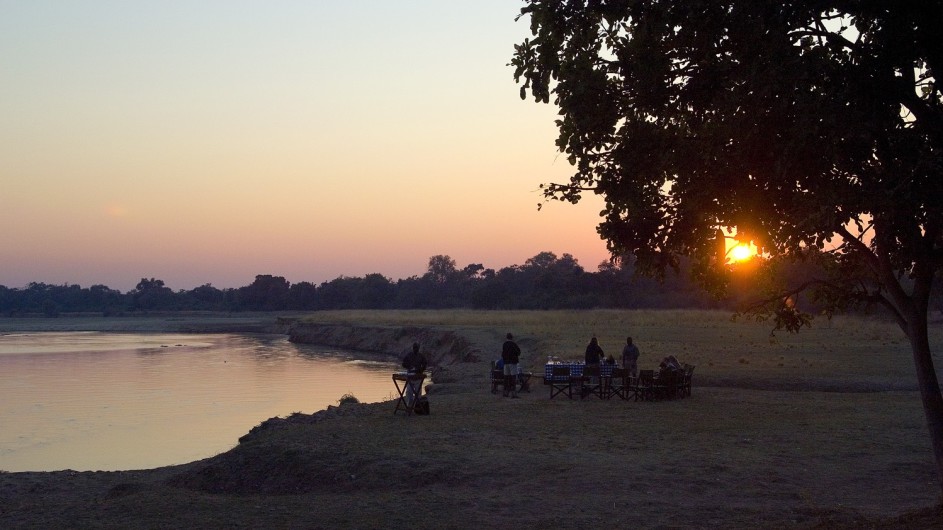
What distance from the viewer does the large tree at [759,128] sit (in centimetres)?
836

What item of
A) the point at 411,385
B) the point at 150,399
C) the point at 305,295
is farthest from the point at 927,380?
the point at 305,295

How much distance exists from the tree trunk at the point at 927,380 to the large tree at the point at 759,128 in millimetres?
22

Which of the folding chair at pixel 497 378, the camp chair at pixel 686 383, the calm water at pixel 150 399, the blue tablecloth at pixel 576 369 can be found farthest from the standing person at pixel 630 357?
the calm water at pixel 150 399

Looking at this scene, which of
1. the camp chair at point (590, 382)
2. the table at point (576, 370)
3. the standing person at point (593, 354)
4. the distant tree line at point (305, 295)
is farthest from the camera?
the distant tree line at point (305, 295)

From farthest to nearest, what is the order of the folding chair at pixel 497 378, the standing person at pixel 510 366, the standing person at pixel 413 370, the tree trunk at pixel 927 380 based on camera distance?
the folding chair at pixel 497 378
the standing person at pixel 510 366
the standing person at pixel 413 370
the tree trunk at pixel 927 380

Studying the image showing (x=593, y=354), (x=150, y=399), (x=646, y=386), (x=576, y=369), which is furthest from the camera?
(x=150, y=399)

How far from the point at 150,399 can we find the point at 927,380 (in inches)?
1172

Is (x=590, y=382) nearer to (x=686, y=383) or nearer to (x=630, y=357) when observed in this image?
(x=630, y=357)

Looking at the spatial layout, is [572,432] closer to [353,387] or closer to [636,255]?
[636,255]

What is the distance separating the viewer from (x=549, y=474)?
41.4 feet

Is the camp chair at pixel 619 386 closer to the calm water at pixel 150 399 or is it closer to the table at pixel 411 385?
the table at pixel 411 385

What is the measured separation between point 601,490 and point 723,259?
3348 millimetres

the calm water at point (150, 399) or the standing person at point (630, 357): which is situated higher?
the standing person at point (630, 357)

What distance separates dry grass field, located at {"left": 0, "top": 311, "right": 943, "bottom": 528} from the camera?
10641 millimetres
